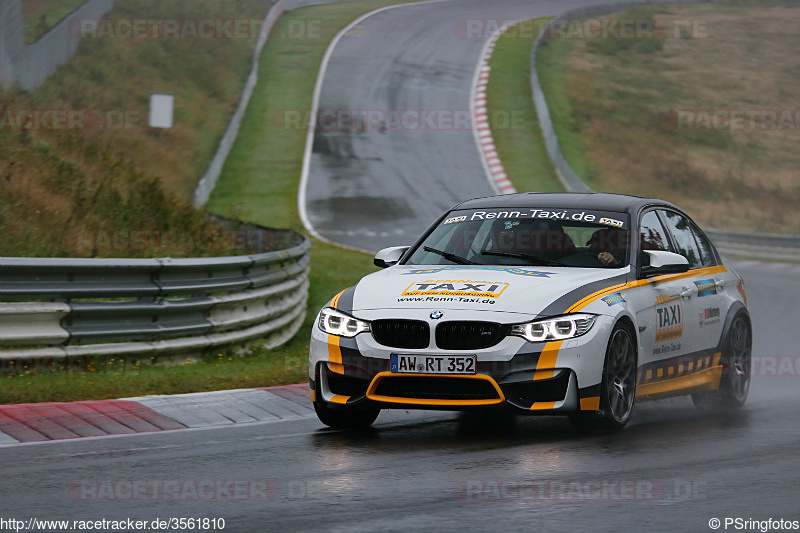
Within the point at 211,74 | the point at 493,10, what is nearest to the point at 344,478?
the point at 211,74

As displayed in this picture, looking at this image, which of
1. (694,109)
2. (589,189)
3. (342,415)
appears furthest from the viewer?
(694,109)

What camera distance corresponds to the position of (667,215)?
399 inches

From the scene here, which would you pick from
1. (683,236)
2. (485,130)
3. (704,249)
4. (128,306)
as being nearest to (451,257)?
(683,236)

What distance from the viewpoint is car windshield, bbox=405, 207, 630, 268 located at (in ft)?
29.9

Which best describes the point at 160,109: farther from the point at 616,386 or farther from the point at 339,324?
the point at 616,386

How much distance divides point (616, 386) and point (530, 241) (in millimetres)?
1399

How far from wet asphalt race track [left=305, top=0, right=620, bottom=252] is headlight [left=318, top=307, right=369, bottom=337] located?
17.1 m

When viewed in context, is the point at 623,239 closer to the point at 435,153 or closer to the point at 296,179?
the point at 296,179

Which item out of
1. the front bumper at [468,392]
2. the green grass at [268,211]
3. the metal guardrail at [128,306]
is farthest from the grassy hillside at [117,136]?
the front bumper at [468,392]

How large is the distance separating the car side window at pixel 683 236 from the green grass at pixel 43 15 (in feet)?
82.5

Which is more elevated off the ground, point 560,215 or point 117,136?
point 560,215

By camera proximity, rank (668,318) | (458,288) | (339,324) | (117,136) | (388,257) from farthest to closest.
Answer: (117,136)
(388,257)
(668,318)
(339,324)
(458,288)

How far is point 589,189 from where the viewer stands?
3381 centimetres

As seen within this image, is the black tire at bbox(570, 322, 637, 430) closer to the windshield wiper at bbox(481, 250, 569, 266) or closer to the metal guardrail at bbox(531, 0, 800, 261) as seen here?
the windshield wiper at bbox(481, 250, 569, 266)
